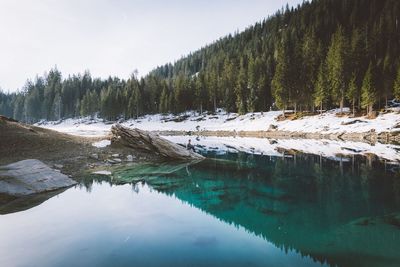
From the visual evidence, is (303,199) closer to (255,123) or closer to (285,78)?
(255,123)

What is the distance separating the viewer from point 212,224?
404 inches

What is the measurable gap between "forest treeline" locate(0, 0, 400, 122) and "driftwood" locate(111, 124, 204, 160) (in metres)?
46.7

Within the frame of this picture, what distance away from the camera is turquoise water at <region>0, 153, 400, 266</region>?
7.59m

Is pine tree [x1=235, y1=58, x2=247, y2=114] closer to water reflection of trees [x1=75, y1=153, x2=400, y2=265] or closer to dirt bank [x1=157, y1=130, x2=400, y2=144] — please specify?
dirt bank [x1=157, y1=130, x2=400, y2=144]

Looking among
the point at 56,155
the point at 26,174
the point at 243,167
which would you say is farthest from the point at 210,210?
the point at 56,155

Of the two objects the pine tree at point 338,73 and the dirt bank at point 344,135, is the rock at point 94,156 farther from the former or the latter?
the pine tree at point 338,73

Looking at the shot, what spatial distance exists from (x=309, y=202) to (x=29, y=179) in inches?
522

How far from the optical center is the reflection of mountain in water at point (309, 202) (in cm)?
845

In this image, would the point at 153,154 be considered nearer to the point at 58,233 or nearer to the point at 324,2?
the point at 58,233

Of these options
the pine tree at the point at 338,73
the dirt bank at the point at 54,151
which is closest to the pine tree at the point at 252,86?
the pine tree at the point at 338,73

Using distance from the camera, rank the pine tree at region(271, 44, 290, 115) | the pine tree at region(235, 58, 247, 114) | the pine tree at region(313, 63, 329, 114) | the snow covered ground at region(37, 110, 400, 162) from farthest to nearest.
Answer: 1. the pine tree at region(235, 58, 247, 114)
2. the pine tree at region(271, 44, 290, 115)
3. the pine tree at region(313, 63, 329, 114)
4. the snow covered ground at region(37, 110, 400, 162)

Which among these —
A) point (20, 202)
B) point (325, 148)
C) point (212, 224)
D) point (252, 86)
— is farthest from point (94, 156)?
point (252, 86)

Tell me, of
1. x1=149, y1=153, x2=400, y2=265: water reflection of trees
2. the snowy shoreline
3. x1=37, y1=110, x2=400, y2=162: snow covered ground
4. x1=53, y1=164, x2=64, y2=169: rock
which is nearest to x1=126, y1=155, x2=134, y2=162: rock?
x1=37, y1=110, x2=400, y2=162: snow covered ground

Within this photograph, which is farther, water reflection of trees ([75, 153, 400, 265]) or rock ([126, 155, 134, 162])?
rock ([126, 155, 134, 162])
